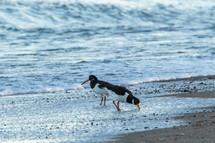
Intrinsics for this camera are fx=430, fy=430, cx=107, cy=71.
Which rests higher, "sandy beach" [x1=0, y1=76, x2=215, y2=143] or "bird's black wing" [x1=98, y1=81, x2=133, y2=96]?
"bird's black wing" [x1=98, y1=81, x2=133, y2=96]

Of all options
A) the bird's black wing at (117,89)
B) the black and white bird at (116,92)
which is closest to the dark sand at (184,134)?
the black and white bird at (116,92)

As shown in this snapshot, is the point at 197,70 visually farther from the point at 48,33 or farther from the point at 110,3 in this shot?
the point at 110,3

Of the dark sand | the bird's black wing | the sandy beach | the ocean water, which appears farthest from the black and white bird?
the ocean water

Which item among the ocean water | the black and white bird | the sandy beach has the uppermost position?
the ocean water

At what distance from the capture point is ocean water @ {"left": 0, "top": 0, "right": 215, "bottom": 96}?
36.3ft

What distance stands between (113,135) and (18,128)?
1486 millimetres

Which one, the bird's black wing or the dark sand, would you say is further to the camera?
the bird's black wing

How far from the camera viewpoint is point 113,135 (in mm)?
5738

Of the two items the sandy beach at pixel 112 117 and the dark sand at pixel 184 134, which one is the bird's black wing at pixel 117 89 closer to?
the sandy beach at pixel 112 117

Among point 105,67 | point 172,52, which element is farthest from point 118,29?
point 105,67

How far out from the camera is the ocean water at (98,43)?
1107 cm

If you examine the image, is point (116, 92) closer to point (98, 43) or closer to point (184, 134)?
point (184, 134)

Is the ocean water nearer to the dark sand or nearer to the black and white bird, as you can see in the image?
the black and white bird

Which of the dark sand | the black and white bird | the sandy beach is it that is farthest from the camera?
the black and white bird
